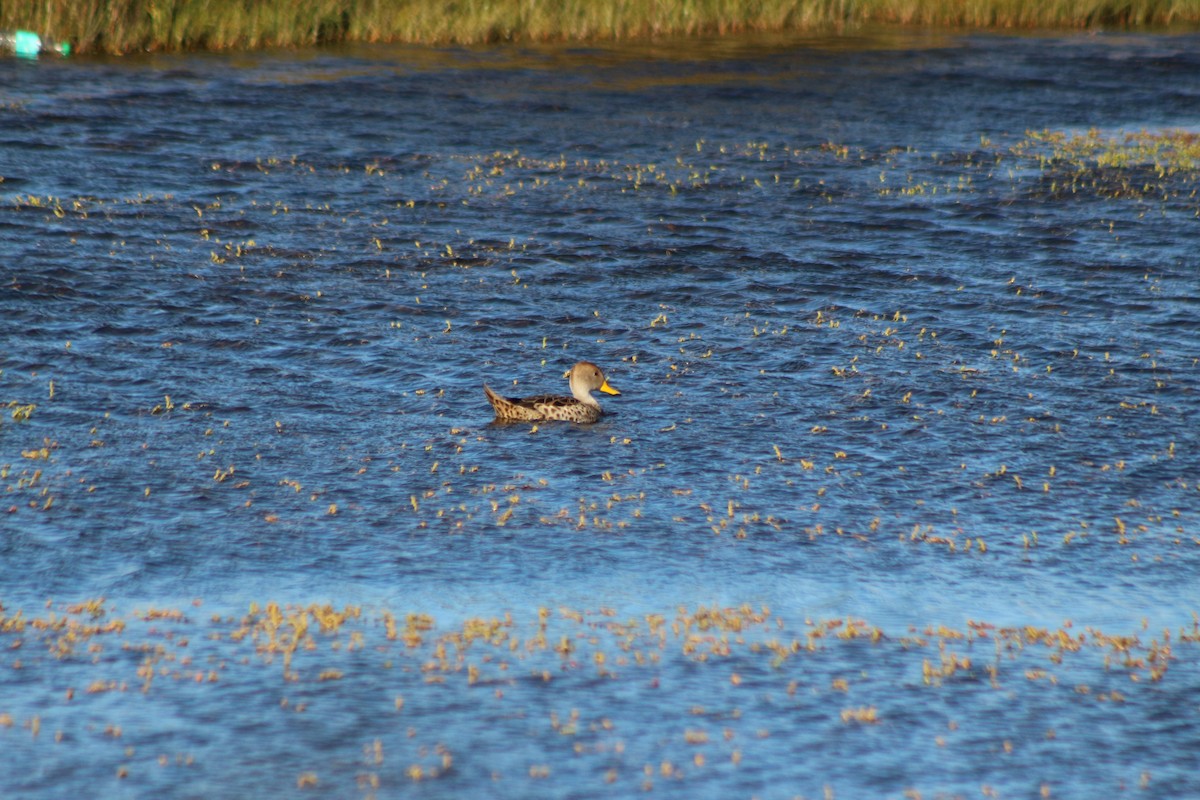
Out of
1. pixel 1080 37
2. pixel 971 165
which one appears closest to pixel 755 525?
pixel 971 165

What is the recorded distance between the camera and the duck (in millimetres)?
14344

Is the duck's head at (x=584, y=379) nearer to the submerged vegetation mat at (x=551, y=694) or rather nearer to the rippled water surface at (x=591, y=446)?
the rippled water surface at (x=591, y=446)

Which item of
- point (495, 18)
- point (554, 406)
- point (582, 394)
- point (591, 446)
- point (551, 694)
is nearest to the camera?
point (551, 694)

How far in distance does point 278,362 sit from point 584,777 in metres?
8.54

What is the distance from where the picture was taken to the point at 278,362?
16.1 metres

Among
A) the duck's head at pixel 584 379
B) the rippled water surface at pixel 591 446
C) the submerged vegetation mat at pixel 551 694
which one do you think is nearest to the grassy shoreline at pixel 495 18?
the rippled water surface at pixel 591 446

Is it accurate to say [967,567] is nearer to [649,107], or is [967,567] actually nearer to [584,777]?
[584,777]

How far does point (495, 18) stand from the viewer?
3164 cm

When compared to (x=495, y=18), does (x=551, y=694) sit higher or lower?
lower

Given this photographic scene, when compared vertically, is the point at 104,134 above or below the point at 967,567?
above

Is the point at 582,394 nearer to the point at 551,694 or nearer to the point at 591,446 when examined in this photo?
the point at 591,446

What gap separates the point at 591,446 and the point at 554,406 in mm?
584

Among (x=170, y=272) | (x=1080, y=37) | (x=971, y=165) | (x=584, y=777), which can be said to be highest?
(x=1080, y=37)

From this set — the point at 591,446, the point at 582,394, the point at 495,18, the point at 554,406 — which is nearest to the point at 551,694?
the point at 591,446
